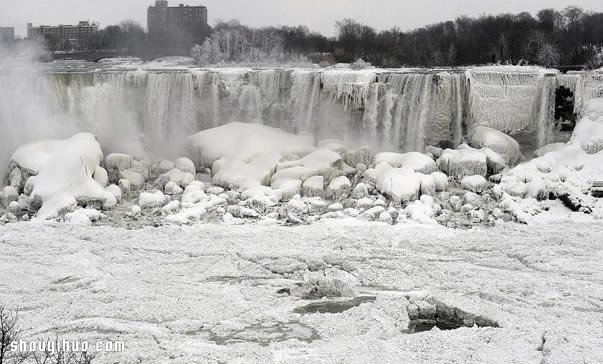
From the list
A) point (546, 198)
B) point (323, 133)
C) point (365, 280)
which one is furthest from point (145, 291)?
point (323, 133)

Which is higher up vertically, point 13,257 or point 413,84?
point 413,84

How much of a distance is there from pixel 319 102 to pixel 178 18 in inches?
1339

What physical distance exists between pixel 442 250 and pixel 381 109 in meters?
7.82

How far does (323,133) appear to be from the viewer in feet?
66.3

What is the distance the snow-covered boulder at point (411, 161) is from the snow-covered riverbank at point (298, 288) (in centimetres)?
298

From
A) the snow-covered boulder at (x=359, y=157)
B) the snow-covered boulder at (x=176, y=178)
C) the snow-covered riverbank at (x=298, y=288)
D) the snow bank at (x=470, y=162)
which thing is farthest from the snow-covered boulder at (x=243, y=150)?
the snow bank at (x=470, y=162)

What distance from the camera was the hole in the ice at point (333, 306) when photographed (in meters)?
9.70

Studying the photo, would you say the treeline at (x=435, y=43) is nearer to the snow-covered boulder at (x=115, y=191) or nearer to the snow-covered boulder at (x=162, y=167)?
the snow-covered boulder at (x=162, y=167)

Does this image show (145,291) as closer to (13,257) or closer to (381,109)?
(13,257)

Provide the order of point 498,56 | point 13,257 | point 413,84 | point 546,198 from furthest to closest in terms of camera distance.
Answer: point 498,56, point 413,84, point 546,198, point 13,257

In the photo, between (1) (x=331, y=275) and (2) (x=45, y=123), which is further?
(2) (x=45, y=123)

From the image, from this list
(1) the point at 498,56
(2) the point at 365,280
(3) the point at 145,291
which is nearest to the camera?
(3) the point at 145,291

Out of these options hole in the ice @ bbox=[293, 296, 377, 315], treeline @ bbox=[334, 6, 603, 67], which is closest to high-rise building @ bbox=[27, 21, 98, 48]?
treeline @ bbox=[334, 6, 603, 67]

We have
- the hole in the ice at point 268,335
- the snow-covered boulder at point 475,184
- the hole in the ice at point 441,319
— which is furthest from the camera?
the snow-covered boulder at point 475,184
